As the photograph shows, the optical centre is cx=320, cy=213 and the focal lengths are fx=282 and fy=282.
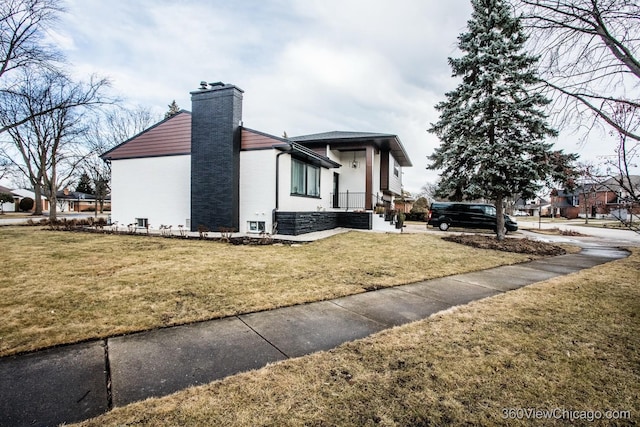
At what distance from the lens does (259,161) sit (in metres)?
12.2

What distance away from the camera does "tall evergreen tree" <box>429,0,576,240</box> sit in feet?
35.9

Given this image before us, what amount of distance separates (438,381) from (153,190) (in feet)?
50.9

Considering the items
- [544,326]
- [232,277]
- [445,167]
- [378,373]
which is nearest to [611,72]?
[544,326]

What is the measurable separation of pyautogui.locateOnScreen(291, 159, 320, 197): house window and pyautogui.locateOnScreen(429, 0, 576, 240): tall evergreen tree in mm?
6508

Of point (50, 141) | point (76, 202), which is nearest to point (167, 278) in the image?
point (50, 141)

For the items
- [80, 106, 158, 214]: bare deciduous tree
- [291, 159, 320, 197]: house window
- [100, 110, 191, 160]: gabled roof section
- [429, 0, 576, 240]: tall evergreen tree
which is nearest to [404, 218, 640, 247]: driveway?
[429, 0, 576, 240]: tall evergreen tree

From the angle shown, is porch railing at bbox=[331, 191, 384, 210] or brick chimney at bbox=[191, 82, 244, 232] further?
porch railing at bbox=[331, 191, 384, 210]

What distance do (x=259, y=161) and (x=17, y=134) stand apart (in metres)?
24.7

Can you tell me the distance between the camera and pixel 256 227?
12.3 m

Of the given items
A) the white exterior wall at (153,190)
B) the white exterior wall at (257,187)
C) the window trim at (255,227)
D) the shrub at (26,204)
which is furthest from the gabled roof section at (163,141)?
the shrub at (26,204)

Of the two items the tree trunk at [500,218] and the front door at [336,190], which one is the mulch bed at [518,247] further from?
the front door at [336,190]

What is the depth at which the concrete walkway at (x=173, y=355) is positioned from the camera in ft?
6.56

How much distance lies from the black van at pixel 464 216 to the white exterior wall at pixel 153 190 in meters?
15.4

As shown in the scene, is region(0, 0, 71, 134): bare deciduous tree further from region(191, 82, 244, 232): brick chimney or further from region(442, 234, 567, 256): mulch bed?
region(442, 234, 567, 256): mulch bed
